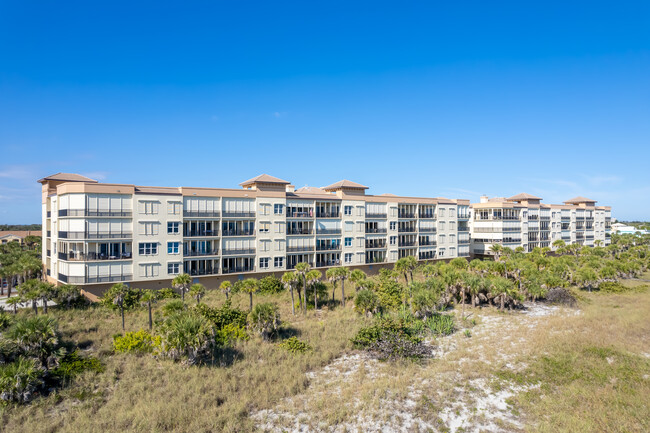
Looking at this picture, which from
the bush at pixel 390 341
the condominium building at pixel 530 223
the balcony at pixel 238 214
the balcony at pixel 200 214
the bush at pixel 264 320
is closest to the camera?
the bush at pixel 390 341

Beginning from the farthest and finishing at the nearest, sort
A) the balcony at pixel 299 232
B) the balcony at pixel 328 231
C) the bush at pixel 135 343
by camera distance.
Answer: the balcony at pixel 328 231 < the balcony at pixel 299 232 < the bush at pixel 135 343

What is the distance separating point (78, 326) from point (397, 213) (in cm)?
5109

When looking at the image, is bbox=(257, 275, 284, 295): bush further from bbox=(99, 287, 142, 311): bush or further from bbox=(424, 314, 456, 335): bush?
bbox=(424, 314, 456, 335): bush

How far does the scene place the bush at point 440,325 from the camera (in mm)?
34750

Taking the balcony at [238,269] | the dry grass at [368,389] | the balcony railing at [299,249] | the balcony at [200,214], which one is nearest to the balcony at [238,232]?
the balcony at [200,214]

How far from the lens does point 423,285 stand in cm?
4247

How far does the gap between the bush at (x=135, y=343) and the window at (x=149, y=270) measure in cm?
1844

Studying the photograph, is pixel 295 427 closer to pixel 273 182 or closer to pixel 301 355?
pixel 301 355

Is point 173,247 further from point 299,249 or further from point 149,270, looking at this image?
point 299,249

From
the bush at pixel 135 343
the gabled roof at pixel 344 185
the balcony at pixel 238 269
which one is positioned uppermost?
the gabled roof at pixel 344 185

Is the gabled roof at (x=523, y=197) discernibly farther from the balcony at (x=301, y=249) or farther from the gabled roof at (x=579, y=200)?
the balcony at (x=301, y=249)

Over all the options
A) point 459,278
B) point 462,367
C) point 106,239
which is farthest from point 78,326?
point 459,278

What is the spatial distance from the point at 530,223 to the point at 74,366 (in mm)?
95219

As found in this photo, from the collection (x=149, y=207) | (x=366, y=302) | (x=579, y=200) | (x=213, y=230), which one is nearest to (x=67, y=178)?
(x=149, y=207)
